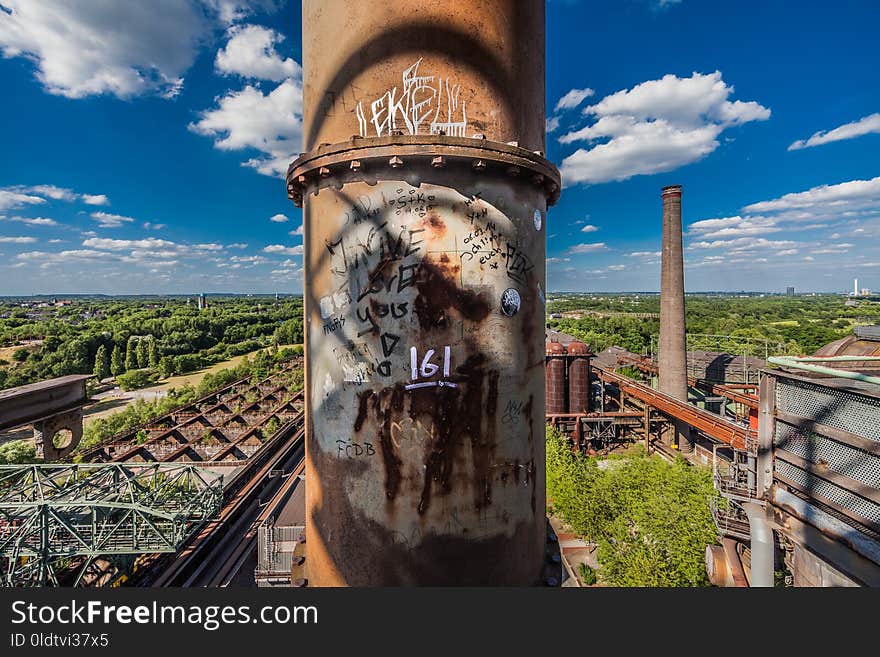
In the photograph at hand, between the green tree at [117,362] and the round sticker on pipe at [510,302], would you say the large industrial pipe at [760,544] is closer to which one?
the round sticker on pipe at [510,302]

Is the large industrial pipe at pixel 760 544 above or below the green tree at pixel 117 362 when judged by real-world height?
above

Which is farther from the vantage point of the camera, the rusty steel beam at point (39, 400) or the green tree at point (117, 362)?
the green tree at point (117, 362)

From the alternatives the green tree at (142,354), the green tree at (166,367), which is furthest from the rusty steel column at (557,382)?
the green tree at (142,354)

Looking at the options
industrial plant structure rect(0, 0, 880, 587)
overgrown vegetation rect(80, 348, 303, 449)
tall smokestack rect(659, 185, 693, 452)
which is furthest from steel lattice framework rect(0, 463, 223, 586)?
tall smokestack rect(659, 185, 693, 452)

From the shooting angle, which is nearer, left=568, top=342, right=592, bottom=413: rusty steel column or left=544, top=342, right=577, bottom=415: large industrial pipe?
left=544, top=342, right=577, bottom=415: large industrial pipe

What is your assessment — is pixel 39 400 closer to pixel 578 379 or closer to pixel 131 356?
pixel 578 379

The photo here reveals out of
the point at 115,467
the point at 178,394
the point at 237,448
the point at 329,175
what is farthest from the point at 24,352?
the point at 329,175

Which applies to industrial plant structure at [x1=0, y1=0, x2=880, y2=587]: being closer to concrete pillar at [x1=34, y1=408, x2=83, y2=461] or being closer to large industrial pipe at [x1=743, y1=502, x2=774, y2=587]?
large industrial pipe at [x1=743, y1=502, x2=774, y2=587]

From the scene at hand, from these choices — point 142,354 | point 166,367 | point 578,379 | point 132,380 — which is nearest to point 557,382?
point 578,379

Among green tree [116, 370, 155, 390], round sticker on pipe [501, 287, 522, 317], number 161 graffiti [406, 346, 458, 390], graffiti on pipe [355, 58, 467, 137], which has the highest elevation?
graffiti on pipe [355, 58, 467, 137]
